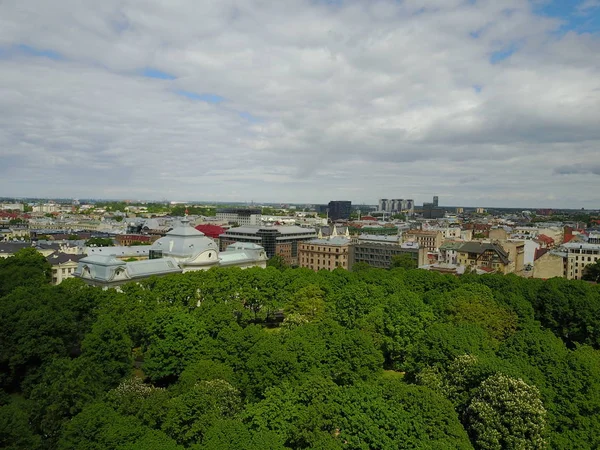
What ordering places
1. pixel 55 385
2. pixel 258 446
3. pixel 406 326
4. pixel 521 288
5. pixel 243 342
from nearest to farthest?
1. pixel 258 446
2. pixel 55 385
3. pixel 243 342
4. pixel 406 326
5. pixel 521 288

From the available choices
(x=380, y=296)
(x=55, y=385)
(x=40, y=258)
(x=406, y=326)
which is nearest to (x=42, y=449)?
(x=55, y=385)

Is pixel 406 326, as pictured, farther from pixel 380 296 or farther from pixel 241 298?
pixel 241 298

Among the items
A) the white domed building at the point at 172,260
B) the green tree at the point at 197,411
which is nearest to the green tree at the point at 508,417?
the green tree at the point at 197,411

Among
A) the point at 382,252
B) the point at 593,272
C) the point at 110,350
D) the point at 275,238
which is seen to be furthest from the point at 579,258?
the point at 110,350

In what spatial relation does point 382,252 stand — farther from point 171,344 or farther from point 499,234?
point 171,344

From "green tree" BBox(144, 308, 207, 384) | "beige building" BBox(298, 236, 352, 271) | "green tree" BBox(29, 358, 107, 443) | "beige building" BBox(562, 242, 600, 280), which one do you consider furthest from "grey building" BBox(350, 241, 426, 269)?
"green tree" BBox(29, 358, 107, 443)

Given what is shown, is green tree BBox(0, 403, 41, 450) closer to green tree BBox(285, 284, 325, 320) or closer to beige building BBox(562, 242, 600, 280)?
green tree BBox(285, 284, 325, 320)
